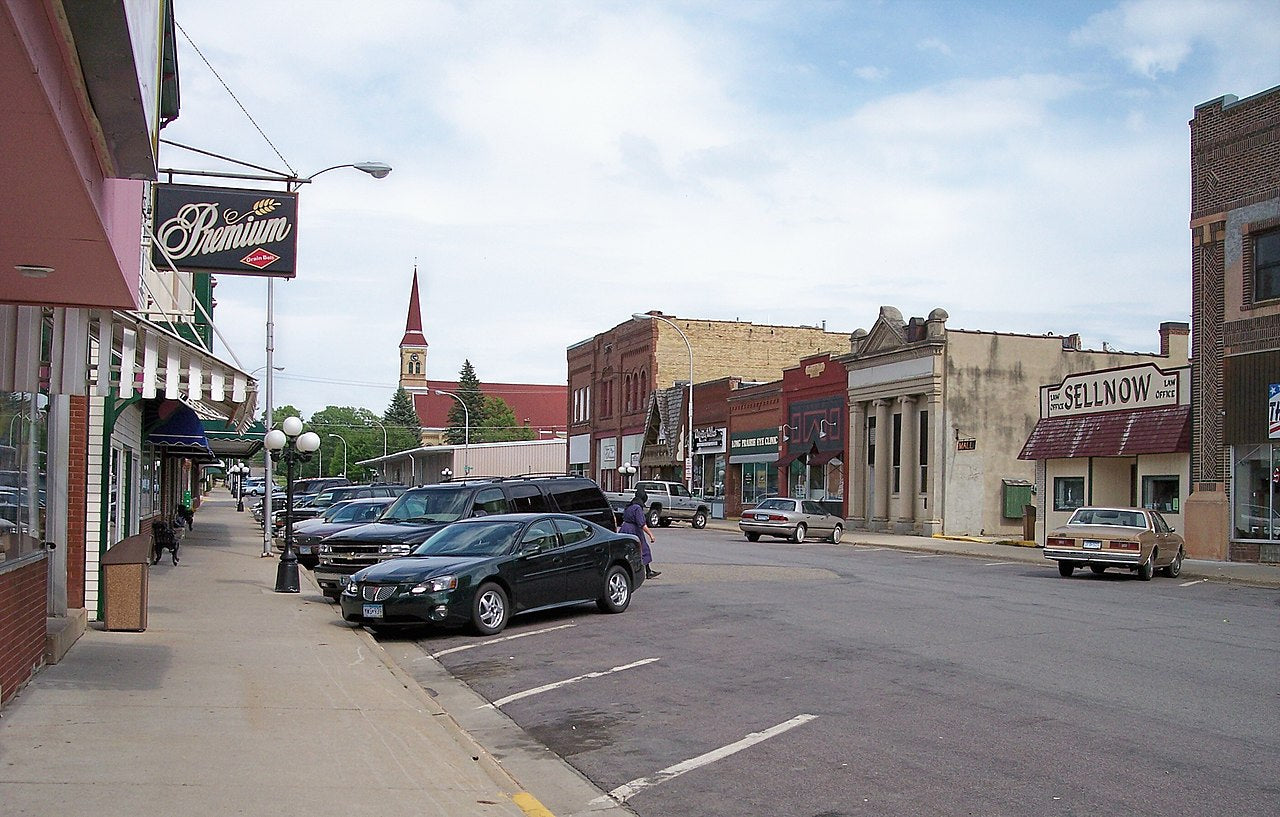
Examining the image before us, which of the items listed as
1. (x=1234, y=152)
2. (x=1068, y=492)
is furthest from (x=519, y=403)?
(x=1234, y=152)

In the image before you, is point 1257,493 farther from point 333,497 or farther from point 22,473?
point 22,473

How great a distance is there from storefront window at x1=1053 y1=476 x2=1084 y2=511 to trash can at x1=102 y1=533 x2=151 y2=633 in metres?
28.9

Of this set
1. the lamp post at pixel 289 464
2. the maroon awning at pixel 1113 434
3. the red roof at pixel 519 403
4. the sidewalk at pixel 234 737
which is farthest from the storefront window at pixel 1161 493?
the red roof at pixel 519 403

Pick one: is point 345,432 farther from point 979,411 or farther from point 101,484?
point 101,484

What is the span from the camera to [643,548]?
811 inches

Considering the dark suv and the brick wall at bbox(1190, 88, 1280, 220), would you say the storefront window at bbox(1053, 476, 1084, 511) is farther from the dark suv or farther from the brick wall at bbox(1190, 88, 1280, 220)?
the dark suv

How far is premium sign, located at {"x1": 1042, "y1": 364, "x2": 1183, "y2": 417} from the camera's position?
3225 centimetres

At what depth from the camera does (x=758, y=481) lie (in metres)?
57.8

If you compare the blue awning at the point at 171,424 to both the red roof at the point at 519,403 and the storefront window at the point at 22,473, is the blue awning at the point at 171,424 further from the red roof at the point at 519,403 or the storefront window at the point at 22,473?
the red roof at the point at 519,403

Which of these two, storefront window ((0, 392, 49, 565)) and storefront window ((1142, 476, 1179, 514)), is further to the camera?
storefront window ((1142, 476, 1179, 514))

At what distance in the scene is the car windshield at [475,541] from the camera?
15258 mm

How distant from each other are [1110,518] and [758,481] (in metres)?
33.1

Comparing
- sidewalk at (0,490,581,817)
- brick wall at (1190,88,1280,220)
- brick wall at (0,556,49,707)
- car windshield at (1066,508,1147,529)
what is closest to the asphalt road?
sidewalk at (0,490,581,817)

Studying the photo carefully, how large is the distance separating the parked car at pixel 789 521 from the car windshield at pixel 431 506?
66.6ft
